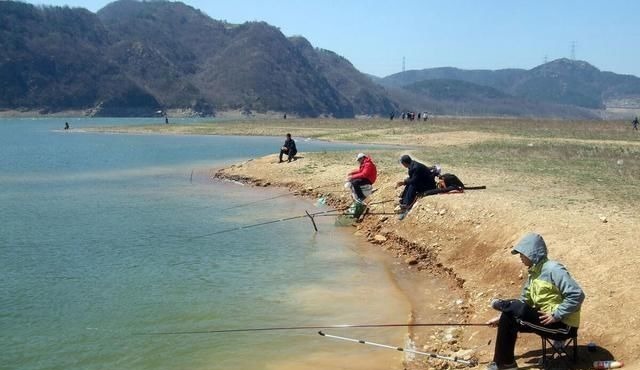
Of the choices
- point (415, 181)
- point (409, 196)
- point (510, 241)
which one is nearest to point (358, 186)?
point (409, 196)

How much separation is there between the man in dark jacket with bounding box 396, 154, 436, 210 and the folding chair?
339 inches

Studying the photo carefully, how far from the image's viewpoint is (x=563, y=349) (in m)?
7.24

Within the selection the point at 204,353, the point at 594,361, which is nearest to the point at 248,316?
the point at 204,353

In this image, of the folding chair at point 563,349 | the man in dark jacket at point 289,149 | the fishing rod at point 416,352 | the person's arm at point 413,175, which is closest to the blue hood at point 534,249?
the folding chair at point 563,349

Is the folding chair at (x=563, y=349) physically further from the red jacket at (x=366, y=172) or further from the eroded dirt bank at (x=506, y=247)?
the red jacket at (x=366, y=172)

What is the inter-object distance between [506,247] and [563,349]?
458 centimetres

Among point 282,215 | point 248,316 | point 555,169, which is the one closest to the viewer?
point 248,316

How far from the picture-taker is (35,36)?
192250mm

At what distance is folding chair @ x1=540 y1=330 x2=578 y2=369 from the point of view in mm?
7102

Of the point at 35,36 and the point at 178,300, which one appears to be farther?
the point at 35,36

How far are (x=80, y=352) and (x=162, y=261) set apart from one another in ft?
16.0

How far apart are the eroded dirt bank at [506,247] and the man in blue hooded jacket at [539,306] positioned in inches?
19.3

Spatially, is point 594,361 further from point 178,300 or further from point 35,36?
point 35,36

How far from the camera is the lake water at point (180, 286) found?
898 cm
